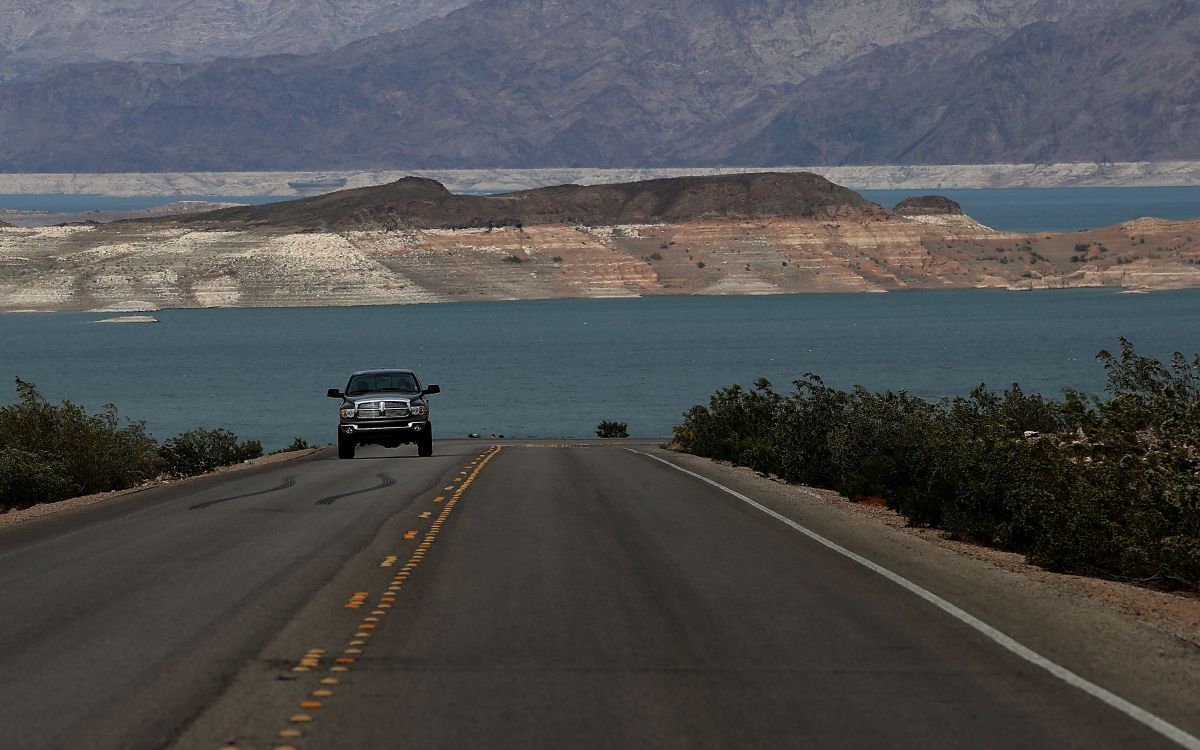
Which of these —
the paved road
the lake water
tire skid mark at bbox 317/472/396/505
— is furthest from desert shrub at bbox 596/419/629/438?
the paved road

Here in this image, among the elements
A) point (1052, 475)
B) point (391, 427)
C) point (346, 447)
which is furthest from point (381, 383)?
point (1052, 475)

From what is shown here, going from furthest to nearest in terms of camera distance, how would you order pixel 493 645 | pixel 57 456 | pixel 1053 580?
pixel 57 456, pixel 1053 580, pixel 493 645

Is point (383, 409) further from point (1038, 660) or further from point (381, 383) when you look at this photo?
point (1038, 660)

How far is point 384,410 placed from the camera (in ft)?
112

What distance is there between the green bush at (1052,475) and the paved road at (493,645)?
2.57 m

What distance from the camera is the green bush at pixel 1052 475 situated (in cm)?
1605

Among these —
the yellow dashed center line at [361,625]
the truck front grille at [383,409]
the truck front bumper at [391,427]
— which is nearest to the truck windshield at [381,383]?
the truck front grille at [383,409]

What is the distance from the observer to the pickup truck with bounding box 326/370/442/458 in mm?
34031

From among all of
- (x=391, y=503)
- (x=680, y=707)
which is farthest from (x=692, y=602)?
(x=391, y=503)

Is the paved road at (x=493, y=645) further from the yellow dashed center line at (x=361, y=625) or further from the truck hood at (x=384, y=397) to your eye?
the truck hood at (x=384, y=397)

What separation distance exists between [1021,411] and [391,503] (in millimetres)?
20085

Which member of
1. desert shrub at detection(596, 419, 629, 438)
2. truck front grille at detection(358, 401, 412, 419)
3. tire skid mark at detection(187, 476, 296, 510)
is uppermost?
truck front grille at detection(358, 401, 412, 419)

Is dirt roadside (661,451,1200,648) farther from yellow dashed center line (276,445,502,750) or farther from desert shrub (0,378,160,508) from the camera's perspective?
desert shrub (0,378,160,508)

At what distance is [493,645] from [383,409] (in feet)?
74.3
